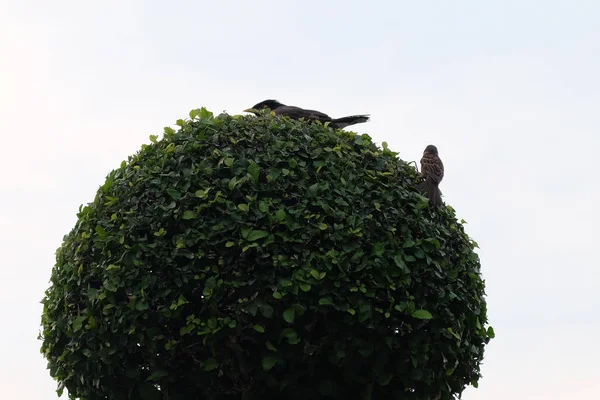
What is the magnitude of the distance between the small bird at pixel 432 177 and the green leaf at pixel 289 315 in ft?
6.77

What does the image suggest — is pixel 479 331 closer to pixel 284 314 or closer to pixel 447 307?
pixel 447 307

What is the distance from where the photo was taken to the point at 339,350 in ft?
Result: 24.5

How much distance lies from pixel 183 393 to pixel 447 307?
2.58m

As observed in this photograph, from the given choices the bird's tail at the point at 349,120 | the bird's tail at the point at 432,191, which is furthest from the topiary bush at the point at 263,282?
the bird's tail at the point at 349,120

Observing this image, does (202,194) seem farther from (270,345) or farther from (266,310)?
(270,345)

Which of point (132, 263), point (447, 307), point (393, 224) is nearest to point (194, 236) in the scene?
point (132, 263)

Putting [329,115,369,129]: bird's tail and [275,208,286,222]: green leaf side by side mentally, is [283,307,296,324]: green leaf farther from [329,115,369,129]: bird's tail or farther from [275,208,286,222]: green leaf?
[329,115,369,129]: bird's tail

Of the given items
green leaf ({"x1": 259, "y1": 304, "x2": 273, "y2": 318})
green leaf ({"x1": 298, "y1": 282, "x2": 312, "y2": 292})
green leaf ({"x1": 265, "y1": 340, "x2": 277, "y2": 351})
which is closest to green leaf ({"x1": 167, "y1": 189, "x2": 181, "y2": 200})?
green leaf ({"x1": 259, "y1": 304, "x2": 273, "y2": 318})

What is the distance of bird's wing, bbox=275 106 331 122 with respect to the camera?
9227 millimetres

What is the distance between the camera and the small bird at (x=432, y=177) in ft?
28.0

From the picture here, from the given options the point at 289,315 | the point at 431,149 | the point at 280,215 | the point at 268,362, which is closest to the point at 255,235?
the point at 280,215

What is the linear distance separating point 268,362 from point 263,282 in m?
0.69

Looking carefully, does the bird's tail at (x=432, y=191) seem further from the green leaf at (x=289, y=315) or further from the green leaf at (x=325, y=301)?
the green leaf at (x=289, y=315)

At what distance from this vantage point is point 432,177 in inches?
337
